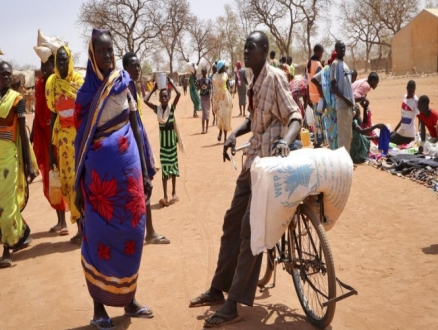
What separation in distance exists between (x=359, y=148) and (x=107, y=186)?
6.85m

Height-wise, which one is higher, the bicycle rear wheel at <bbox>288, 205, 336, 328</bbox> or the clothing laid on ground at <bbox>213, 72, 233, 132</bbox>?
the clothing laid on ground at <bbox>213, 72, 233, 132</bbox>

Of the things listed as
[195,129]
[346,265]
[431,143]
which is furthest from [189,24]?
[346,265]

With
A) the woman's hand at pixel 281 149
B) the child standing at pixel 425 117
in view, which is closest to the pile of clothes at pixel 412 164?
the child standing at pixel 425 117

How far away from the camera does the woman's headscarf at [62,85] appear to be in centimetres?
601

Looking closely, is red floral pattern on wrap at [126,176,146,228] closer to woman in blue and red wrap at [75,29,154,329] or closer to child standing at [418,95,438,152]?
woman in blue and red wrap at [75,29,154,329]

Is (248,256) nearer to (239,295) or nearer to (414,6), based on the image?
(239,295)

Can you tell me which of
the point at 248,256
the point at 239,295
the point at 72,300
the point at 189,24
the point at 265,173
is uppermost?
the point at 189,24

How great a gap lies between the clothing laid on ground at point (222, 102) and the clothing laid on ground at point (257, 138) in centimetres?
1012

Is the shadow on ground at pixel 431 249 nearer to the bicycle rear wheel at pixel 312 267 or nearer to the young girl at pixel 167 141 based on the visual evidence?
the bicycle rear wheel at pixel 312 267

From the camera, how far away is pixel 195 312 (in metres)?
4.18

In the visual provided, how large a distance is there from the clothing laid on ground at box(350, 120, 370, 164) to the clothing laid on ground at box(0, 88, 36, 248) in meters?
5.97

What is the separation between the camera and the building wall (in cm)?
3625

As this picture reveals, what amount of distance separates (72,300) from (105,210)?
1.23 meters

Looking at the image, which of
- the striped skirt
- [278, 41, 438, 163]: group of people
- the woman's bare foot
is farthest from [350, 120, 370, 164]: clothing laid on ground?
the woman's bare foot
